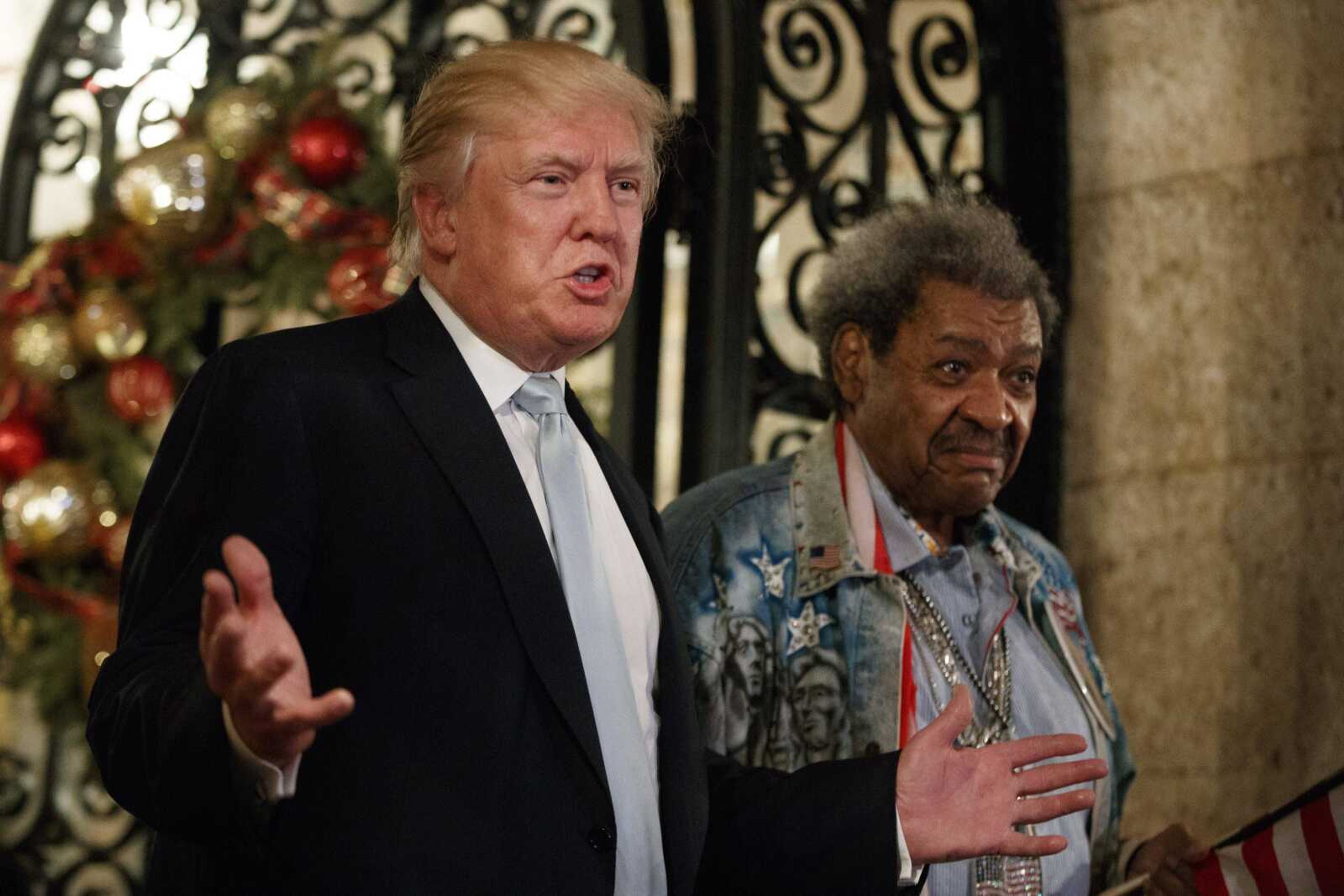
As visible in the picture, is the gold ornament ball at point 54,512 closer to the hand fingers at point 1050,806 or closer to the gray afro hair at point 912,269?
the gray afro hair at point 912,269

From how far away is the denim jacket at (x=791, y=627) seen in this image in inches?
105

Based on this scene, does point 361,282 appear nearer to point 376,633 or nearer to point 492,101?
point 492,101

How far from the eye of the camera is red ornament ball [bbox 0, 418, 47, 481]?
4.52 meters

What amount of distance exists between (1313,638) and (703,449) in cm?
137

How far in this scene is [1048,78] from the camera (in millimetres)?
4172

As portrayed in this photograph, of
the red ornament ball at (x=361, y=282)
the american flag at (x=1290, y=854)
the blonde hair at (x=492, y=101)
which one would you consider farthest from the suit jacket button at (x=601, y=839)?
the red ornament ball at (x=361, y=282)

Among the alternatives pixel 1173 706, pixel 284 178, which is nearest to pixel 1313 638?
pixel 1173 706

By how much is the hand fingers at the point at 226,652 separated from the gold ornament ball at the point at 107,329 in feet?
10.9

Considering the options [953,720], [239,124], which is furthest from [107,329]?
[953,720]

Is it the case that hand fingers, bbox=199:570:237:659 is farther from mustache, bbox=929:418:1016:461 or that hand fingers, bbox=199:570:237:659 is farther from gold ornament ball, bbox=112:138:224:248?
gold ornament ball, bbox=112:138:224:248

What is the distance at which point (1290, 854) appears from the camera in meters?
2.61

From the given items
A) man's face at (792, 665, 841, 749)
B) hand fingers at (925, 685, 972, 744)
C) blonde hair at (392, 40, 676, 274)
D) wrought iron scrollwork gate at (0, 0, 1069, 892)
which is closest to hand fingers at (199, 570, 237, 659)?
blonde hair at (392, 40, 676, 274)

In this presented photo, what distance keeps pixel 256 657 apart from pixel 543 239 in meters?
0.69

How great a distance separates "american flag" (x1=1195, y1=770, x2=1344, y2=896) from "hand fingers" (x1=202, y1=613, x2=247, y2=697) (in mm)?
1781
